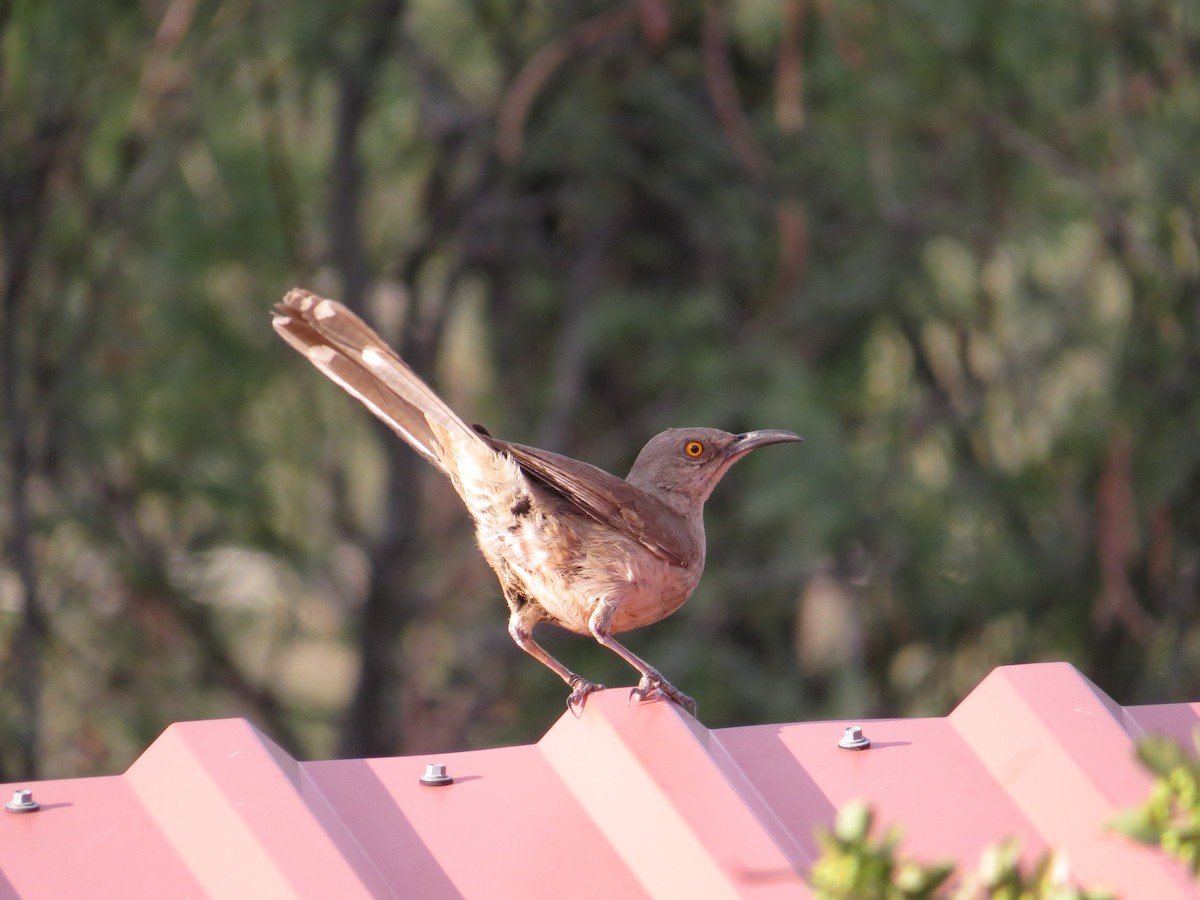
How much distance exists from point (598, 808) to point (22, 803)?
3.37 ft

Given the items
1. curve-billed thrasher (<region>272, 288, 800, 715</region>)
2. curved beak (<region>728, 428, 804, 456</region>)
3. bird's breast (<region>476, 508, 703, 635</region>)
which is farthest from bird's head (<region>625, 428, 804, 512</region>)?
bird's breast (<region>476, 508, 703, 635</region>)

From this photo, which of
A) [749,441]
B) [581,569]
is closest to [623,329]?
[749,441]

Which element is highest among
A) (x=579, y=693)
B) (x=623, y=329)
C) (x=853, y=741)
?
(x=579, y=693)

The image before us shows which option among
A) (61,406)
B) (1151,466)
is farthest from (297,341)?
(1151,466)

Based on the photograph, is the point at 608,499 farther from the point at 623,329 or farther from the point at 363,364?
the point at 623,329

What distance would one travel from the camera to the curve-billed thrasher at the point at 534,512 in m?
3.75

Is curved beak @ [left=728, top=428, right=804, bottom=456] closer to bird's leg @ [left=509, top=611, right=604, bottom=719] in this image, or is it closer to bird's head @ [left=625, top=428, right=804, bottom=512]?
bird's head @ [left=625, top=428, right=804, bottom=512]

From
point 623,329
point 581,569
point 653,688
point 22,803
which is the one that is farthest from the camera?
point 623,329

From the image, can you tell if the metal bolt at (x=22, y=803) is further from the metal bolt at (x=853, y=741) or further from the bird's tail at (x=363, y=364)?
the metal bolt at (x=853, y=741)

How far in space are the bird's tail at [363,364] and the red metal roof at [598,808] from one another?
899 mm

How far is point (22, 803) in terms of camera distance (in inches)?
104

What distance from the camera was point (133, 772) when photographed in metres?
2.82

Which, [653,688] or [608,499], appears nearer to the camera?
[653,688]

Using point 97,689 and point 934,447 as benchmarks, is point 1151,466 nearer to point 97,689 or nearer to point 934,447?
point 934,447
